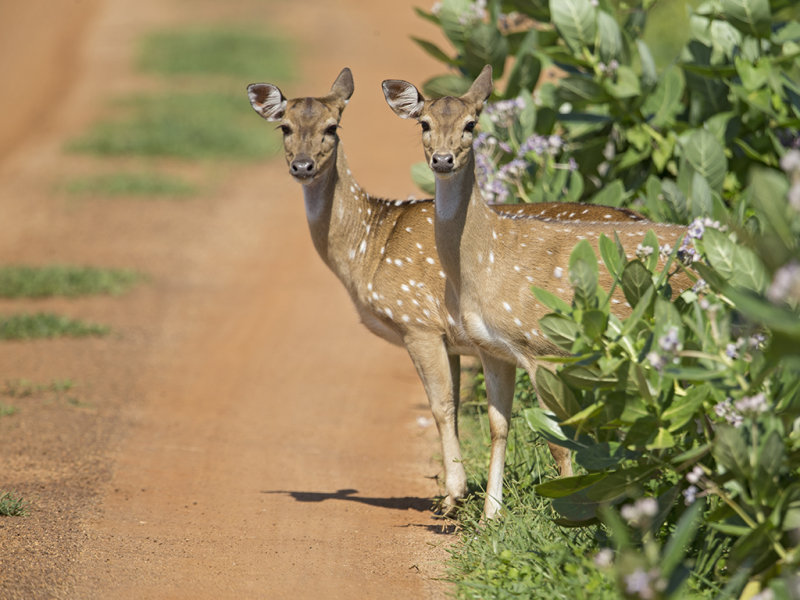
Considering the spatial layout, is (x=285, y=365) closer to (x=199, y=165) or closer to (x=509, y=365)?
(x=509, y=365)

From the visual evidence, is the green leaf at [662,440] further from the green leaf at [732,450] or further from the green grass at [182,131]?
the green grass at [182,131]

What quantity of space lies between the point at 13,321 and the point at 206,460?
4.39 m

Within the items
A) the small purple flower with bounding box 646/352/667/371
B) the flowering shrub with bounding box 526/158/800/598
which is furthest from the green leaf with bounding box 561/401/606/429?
the small purple flower with bounding box 646/352/667/371

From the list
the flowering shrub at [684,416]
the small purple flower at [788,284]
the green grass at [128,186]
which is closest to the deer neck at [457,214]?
the flowering shrub at [684,416]

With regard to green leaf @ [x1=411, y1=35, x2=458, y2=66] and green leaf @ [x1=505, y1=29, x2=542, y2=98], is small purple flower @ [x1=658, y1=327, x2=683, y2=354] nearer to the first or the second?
green leaf @ [x1=505, y1=29, x2=542, y2=98]

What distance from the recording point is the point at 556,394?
5543mm

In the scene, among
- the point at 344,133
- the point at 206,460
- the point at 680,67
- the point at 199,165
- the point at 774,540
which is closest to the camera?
the point at 774,540

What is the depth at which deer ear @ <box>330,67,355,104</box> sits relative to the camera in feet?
28.2

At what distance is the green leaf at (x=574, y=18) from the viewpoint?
9.51 metres

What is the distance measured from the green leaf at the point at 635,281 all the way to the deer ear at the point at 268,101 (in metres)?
3.62

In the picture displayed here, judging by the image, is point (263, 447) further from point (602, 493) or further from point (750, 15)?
point (750, 15)

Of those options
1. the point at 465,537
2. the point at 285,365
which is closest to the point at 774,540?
the point at 465,537

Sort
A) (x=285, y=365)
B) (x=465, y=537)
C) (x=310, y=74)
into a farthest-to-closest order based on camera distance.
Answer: (x=310, y=74)
(x=285, y=365)
(x=465, y=537)

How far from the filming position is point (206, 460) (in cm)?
898
